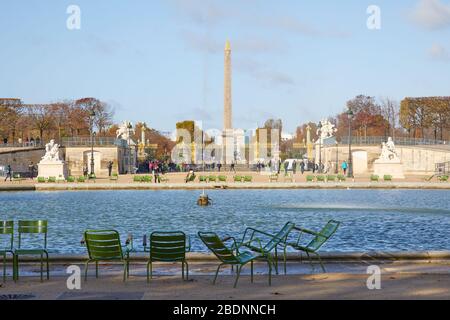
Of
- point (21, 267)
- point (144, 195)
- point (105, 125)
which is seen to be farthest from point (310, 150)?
point (21, 267)

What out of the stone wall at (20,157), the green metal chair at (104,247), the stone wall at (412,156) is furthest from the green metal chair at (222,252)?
the stone wall at (20,157)

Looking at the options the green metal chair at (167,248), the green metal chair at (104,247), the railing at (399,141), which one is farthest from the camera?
the railing at (399,141)

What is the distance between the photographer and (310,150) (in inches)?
3846

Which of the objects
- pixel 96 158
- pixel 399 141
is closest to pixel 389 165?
pixel 399 141

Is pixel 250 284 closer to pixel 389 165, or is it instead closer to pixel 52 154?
pixel 389 165

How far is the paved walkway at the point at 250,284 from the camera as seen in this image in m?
10.2

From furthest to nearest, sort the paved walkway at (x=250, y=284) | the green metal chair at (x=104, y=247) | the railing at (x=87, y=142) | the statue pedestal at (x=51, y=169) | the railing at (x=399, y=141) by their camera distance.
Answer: the railing at (x=87, y=142), the railing at (x=399, y=141), the statue pedestal at (x=51, y=169), the green metal chair at (x=104, y=247), the paved walkway at (x=250, y=284)

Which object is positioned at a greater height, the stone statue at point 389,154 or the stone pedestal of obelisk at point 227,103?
the stone pedestal of obelisk at point 227,103

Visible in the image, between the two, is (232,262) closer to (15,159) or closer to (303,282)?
(303,282)

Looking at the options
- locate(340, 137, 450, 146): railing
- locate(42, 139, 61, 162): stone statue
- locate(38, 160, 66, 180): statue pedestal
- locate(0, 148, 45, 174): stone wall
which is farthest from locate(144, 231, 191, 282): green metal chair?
locate(340, 137, 450, 146): railing

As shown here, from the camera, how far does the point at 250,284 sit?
11109 mm

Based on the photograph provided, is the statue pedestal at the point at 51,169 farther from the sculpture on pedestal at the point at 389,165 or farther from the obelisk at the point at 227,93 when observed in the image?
the obelisk at the point at 227,93

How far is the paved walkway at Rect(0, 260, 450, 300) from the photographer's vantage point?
10.2 meters

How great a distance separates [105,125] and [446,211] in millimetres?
75903
